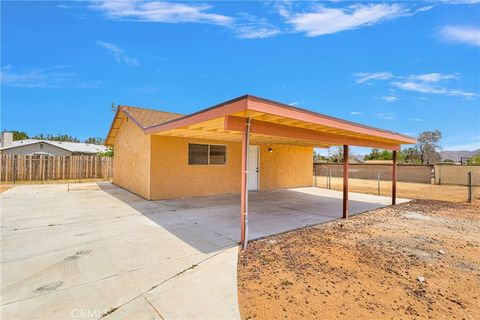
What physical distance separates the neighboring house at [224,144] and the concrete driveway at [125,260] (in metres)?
1.40

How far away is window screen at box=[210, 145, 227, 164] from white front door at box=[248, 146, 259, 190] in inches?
60.7

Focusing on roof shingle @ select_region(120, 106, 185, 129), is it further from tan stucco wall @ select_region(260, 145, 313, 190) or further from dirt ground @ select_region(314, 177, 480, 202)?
dirt ground @ select_region(314, 177, 480, 202)

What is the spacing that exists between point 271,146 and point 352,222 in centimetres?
665

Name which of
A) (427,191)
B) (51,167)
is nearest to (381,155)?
(427,191)

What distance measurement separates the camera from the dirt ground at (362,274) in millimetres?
2348

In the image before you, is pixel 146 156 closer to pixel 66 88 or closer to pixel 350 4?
pixel 350 4

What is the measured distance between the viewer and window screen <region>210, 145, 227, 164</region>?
32.3 ft

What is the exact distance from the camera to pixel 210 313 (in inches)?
86.6

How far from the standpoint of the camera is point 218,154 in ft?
32.9

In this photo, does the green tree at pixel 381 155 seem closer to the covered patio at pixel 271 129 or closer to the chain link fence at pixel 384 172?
the chain link fence at pixel 384 172

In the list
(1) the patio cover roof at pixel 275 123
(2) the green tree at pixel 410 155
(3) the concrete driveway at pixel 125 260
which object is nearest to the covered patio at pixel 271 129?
(1) the patio cover roof at pixel 275 123

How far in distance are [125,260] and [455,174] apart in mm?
22498

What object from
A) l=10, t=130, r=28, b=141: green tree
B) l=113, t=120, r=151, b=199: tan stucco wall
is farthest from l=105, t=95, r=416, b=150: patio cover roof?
l=10, t=130, r=28, b=141: green tree

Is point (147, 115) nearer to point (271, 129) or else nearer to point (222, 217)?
point (222, 217)
